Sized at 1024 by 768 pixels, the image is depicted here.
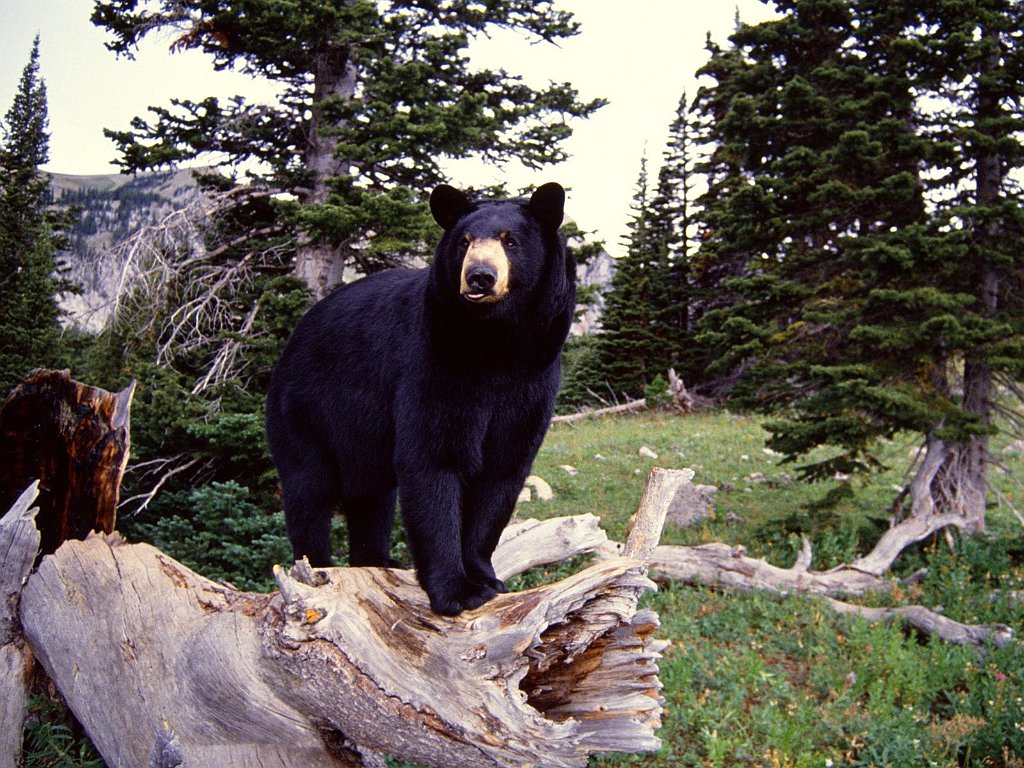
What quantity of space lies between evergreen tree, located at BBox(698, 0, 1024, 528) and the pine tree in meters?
2.83

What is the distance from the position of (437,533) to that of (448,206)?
143 centimetres

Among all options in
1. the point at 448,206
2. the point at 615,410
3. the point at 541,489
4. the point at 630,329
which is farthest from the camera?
the point at 630,329

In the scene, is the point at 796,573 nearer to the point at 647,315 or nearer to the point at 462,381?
the point at 462,381

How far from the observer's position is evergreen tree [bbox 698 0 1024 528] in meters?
8.10

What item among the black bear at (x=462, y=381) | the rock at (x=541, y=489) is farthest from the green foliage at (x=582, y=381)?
the black bear at (x=462, y=381)

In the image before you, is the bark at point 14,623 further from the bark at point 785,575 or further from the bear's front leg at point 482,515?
the bark at point 785,575

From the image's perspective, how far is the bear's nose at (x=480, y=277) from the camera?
289 cm

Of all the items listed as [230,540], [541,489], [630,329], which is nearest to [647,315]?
[630,329]

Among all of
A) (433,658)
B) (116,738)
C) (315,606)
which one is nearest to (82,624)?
(116,738)

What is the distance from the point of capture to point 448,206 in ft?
11.2

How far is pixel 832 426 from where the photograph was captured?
818 centimetres

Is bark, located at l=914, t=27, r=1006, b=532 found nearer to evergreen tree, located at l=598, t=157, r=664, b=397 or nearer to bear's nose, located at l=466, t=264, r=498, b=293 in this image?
bear's nose, located at l=466, t=264, r=498, b=293

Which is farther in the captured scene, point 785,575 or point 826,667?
point 785,575

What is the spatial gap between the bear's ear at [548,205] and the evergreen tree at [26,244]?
11.6 metres
